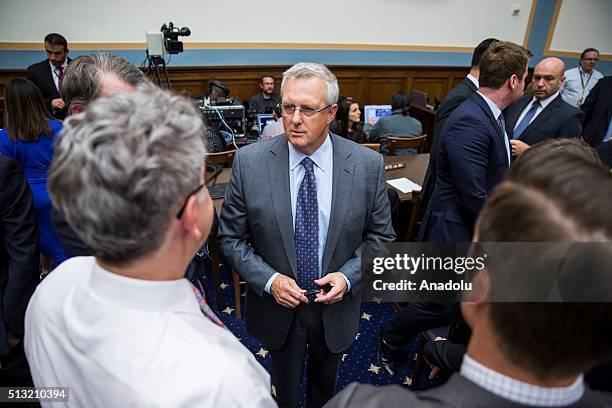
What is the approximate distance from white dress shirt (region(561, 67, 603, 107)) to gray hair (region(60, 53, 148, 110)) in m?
6.88

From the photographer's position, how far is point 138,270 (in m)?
0.69

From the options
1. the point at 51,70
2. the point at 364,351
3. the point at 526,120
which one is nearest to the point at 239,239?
the point at 364,351

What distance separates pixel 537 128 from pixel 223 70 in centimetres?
455

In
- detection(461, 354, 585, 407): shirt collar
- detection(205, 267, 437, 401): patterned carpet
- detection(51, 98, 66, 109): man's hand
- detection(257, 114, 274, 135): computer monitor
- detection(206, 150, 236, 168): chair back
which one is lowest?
detection(205, 267, 437, 401): patterned carpet

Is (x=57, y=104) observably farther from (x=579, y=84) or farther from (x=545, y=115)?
(x=579, y=84)

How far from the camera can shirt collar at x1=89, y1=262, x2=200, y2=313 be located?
689mm

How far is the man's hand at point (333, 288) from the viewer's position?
149cm

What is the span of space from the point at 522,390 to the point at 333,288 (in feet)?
3.07

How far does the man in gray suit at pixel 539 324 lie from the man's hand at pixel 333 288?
84 cm

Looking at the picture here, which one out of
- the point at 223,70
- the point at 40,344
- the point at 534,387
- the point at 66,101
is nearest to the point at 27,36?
the point at 223,70

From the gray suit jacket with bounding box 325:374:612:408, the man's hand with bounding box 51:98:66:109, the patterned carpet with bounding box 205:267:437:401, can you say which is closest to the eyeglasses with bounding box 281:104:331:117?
the gray suit jacket with bounding box 325:374:612:408

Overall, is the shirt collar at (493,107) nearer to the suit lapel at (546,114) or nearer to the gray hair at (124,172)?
the suit lapel at (546,114)

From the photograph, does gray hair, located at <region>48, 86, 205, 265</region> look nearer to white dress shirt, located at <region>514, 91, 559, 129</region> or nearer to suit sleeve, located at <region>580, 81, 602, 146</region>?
white dress shirt, located at <region>514, 91, 559, 129</region>

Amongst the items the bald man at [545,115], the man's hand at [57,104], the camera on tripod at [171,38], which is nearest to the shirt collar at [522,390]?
the bald man at [545,115]
